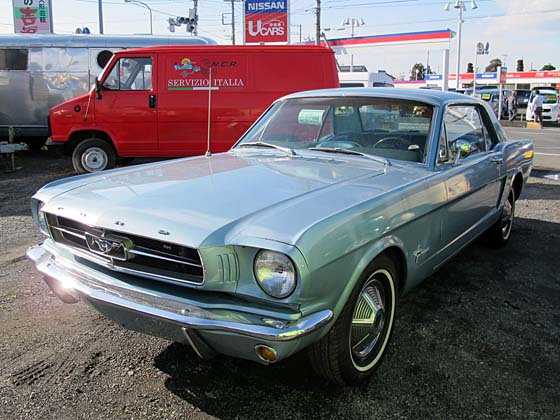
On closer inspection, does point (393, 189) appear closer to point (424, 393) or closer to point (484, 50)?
point (424, 393)

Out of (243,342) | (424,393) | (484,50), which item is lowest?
(424,393)

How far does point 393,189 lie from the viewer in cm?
288

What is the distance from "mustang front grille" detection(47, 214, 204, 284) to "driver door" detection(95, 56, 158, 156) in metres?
6.36

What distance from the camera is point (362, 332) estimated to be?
2736 millimetres

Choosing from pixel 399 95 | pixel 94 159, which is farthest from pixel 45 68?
pixel 399 95

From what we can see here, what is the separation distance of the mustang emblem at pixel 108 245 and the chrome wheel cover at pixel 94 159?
6773 millimetres

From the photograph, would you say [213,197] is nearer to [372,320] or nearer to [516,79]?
[372,320]

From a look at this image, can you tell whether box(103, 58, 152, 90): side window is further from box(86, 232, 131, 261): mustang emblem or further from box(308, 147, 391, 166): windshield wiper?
box(86, 232, 131, 261): mustang emblem

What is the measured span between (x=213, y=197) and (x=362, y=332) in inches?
41.4

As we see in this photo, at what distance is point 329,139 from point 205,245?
197 cm

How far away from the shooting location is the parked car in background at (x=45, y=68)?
1086 centimetres

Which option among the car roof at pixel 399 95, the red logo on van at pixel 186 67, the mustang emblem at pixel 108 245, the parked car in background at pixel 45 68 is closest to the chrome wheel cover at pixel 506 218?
the car roof at pixel 399 95

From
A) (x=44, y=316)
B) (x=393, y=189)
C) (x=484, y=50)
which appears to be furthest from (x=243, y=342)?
(x=484, y=50)

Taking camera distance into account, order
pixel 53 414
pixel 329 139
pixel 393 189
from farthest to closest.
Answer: pixel 329 139 < pixel 393 189 < pixel 53 414
